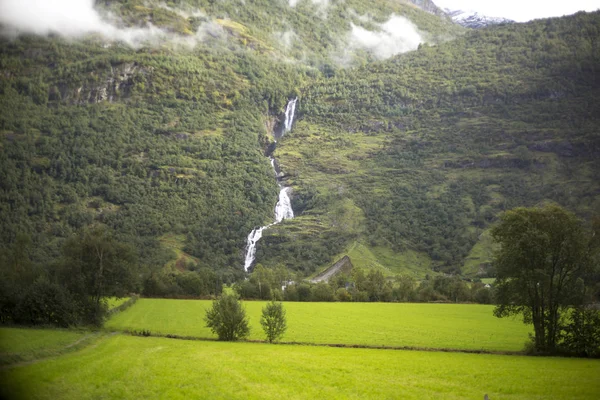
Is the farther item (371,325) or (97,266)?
(371,325)

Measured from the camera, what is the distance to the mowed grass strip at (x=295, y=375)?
94.7 ft

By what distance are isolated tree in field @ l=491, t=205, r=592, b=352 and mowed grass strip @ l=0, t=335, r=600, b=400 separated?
5903 millimetres

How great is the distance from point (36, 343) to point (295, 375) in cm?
2217

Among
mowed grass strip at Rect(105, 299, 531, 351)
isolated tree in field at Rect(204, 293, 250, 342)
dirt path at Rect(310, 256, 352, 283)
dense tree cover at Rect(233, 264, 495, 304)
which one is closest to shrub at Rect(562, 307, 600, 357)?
mowed grass strip at Rect(105, 299, 531, 351)

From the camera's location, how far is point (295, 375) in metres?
36.0

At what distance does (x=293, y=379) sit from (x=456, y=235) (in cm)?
17561

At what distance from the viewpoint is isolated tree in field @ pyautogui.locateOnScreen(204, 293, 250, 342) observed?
60500 millimetres

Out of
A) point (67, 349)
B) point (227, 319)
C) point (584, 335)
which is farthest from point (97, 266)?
point (584, 335)

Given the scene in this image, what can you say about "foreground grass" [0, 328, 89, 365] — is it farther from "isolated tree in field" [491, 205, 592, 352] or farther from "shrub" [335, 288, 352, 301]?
"shrub" [335, 288, 352, 301]

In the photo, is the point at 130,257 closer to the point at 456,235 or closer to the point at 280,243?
the point at 280,243

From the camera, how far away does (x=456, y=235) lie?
198 m

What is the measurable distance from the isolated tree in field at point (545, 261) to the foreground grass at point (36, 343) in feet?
145

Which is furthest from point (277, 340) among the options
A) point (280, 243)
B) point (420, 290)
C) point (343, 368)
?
point (280, 243)

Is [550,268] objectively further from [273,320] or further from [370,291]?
[370,291]
